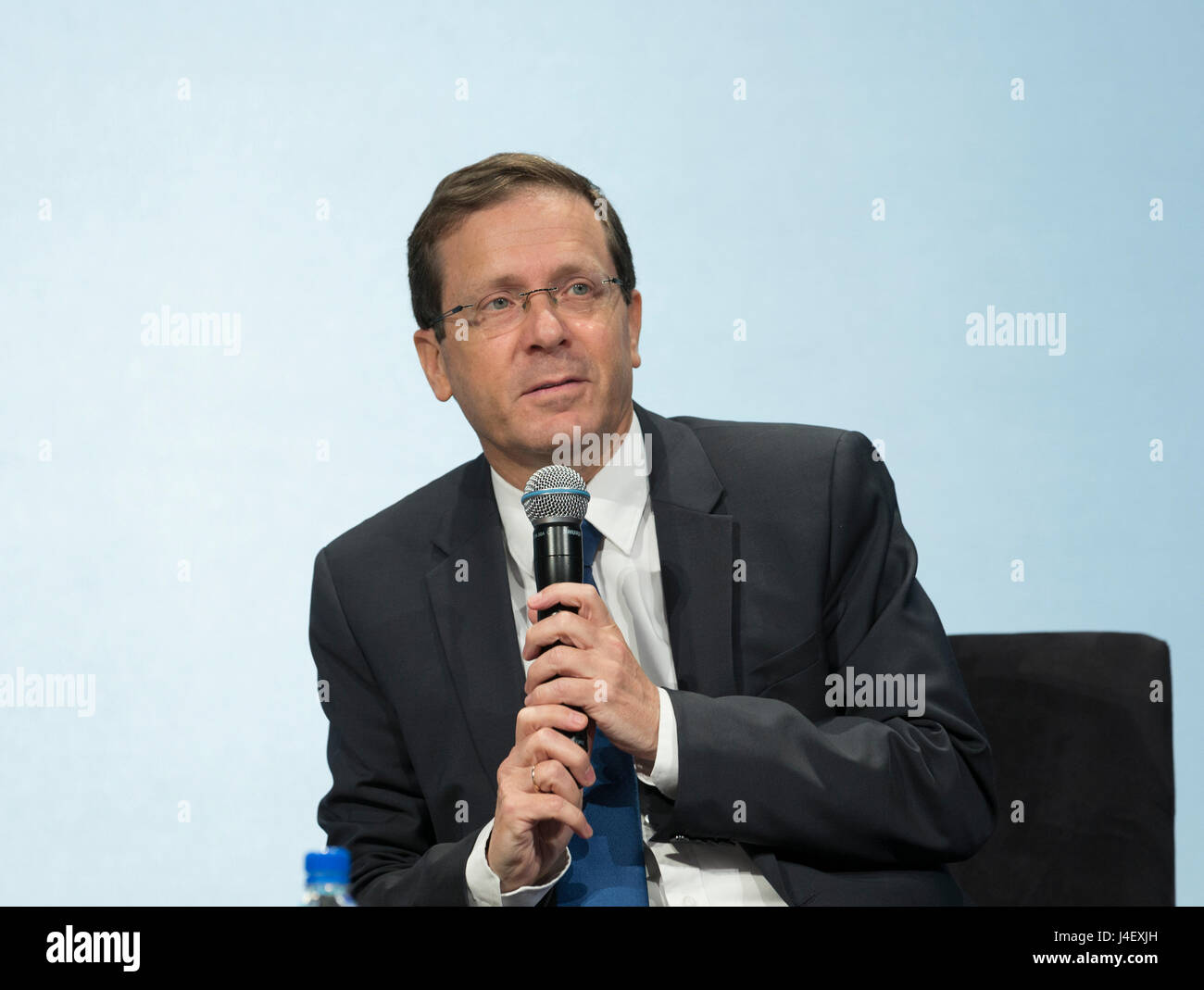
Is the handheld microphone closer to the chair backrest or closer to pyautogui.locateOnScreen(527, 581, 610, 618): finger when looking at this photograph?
pyautogui.locateOnScreen(527, 581, 610, 618): finger

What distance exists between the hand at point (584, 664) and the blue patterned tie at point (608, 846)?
12cm

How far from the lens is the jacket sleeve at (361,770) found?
7.17ft

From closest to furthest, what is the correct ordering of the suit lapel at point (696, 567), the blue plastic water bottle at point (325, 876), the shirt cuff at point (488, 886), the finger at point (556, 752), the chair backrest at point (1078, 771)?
the blue plastic water bottle at point (325, 876)
the finger at point (556, 752)
the shirt cuff at point (488, 886)
the suit lapel at point (696, 567)
the chair backrest at point (1078, 771)

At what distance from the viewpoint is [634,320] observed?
95.5 inches

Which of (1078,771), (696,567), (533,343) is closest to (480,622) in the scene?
(696,567)

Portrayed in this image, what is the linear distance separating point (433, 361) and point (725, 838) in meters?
1.04

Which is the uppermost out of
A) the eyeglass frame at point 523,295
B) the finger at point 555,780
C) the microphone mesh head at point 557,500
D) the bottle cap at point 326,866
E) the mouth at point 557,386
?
the eyeglass frame at point 523,295

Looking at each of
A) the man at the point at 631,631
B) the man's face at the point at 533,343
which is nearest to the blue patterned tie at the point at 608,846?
the man at the point at 631,631

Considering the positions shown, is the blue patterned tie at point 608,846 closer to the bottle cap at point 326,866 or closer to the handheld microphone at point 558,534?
the handheld microphone at point 558,534

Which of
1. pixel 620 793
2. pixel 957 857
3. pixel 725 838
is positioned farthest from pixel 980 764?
pixel 620 793

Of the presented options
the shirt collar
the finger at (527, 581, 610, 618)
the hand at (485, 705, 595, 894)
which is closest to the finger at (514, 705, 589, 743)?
the hand at (485, 705, 595, 894)

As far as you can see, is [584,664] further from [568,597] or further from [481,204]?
[481,204]

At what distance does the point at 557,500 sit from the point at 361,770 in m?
0.78

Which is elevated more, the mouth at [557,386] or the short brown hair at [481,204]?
the short brown hair at [481,204]
